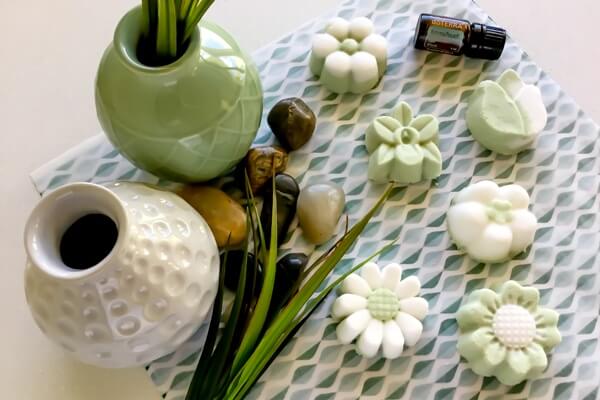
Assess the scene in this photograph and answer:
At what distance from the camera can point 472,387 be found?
24.9 inches

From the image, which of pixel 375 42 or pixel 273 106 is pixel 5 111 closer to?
pixel 273 106

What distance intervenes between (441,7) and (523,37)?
0.11 metres

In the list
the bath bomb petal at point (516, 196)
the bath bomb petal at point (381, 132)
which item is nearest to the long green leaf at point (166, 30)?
the bath bomb petal at point (381, 132)

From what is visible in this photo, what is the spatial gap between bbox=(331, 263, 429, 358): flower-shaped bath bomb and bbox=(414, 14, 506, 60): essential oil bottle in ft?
0.78

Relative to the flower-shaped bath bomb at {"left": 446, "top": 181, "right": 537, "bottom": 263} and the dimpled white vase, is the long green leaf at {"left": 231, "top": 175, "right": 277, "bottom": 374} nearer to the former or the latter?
the dimpled white vase

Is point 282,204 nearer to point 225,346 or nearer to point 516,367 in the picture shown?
point 225,346

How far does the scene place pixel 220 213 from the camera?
0.65m

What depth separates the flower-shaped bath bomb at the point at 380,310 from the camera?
623 mm

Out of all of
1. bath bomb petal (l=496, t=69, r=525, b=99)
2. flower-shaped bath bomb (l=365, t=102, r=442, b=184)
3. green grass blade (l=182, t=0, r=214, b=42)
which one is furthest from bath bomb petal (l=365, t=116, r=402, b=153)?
green grass blade (l=182, t=0, r=214, b=42)

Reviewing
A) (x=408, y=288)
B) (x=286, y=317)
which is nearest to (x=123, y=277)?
(x=286, y=317)

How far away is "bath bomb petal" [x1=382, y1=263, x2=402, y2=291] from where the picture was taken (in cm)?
64

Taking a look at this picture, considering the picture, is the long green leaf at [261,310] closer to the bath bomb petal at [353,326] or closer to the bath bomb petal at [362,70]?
the bath bomb petal at [353,326]

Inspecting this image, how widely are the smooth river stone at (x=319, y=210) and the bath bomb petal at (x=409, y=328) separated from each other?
0.10 metres

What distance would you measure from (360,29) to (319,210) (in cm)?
19
